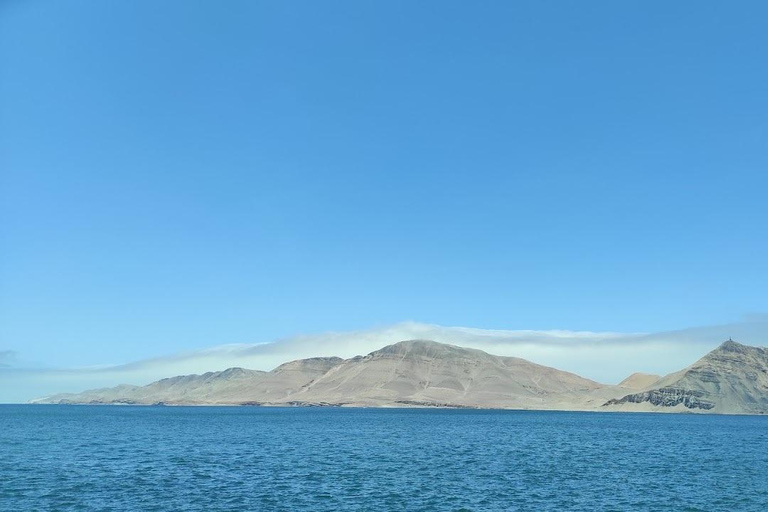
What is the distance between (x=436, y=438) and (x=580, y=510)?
268 ft

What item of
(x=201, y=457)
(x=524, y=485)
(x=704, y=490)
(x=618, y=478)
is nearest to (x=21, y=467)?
(x=201, y=457)

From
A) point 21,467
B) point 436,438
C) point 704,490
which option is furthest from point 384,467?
point 436,438

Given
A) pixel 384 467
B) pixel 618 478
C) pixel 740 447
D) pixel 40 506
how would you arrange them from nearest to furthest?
pixel 40 506
pixel 618 478
pixel 384 467
pixel 740 447

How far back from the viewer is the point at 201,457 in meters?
85.6

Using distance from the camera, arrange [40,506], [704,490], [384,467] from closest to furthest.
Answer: [40,506] < [704,490] < [384,467]

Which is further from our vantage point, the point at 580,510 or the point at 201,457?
the point at 201,457

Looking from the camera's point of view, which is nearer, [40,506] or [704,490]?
[40,506]

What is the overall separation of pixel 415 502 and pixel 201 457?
42.0 m

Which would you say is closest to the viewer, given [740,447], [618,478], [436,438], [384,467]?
[618,478]

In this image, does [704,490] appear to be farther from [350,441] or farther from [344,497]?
[350,441]

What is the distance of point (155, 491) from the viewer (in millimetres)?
56750

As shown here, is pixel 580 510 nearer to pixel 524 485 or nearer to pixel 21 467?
pixel 524 485

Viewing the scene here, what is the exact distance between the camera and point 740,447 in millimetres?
120438

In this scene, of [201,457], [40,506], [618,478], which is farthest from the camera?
[201,457]
